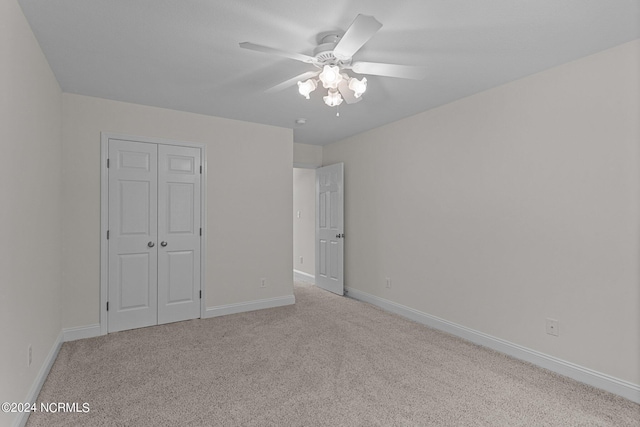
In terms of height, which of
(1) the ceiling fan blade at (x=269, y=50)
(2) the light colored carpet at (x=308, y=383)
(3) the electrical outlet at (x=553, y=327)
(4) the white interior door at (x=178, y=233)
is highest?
(1) the ceiling fan blade at (x=269, y=50)

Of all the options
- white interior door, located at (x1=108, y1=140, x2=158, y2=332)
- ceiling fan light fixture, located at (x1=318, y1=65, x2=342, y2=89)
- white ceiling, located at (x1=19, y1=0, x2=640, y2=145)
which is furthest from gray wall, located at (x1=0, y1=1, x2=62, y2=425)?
ceiling fan light fixture, located at (x1=318, y1=65, x2=342, y2=89)

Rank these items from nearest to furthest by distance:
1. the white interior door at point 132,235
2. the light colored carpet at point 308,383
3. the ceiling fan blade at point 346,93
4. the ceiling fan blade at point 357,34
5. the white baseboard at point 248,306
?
1. the ceiling fan blade at point 357,34
2. the light colored carpet at point 308,383
3. the ceiling fan blade at point 346,93
4. the white interior door at point 132,235
5. the white baseboard at point 248,306

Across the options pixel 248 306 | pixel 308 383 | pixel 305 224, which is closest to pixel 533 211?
pixel 308 383

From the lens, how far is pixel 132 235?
3.52 m

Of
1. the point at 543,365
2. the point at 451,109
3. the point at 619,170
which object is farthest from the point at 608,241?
the point at 451,109

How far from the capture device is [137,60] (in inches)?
98.9

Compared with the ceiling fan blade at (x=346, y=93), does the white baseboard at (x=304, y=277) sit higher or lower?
lower

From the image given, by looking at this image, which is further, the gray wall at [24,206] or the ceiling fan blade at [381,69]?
the ceiling fan blade at [381,69]

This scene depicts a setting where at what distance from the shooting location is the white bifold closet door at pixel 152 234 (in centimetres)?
344

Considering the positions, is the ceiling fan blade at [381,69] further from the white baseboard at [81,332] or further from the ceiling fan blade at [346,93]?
the white baseboard at [81,332]

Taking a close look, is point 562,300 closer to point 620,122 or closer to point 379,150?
point 620,122

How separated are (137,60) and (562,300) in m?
3.73

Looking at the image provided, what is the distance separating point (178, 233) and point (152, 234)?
265 millimetres

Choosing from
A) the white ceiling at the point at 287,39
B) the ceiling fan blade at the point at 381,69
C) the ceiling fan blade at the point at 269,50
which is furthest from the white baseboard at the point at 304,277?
the ceiling fan blade at the point at 269,50
